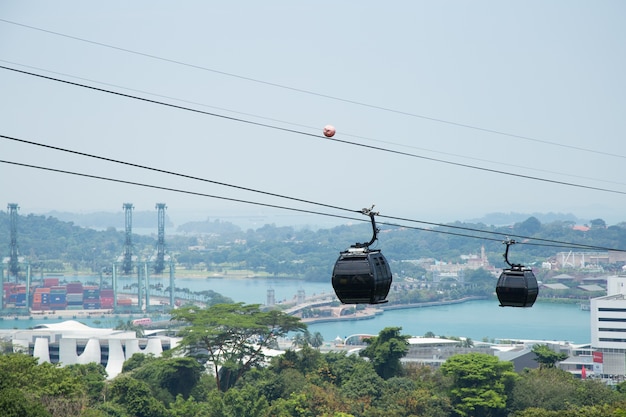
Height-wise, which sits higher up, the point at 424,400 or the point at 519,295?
the point at 519,295

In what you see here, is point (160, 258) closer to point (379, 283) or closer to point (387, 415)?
point (387, 415)

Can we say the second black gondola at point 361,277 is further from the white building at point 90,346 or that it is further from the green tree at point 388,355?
the white building at point 90,346

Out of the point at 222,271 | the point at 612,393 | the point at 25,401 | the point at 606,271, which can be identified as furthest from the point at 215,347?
the point at 222,271

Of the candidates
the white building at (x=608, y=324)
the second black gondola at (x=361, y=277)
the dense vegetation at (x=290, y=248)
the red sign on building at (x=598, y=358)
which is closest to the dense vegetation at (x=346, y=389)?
the second black gondola at (x=361, y=277)

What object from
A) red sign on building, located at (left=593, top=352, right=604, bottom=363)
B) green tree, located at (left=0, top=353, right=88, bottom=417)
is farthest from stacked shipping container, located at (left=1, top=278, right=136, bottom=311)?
green tree, located at (left=0, top=353, right=88, bottom=417)

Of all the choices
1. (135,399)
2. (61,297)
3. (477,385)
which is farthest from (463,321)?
(135,399)
